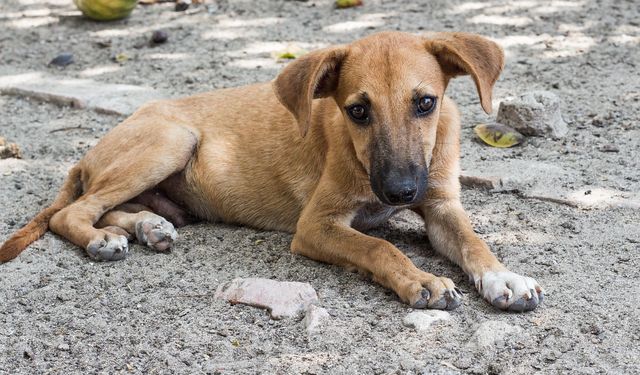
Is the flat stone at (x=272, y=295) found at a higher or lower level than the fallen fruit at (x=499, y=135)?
higher

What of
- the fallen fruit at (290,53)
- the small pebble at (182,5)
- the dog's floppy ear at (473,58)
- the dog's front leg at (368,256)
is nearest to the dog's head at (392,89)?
the dog's floppy ear at (473,58)

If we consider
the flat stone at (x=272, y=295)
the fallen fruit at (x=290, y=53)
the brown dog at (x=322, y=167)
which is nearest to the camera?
the flat stone at (x=272, y=295)

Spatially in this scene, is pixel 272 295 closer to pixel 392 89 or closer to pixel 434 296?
pixel 434 296

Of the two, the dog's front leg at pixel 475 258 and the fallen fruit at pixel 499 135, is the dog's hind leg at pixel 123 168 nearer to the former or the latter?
the dog's front leg at pixel 475 258

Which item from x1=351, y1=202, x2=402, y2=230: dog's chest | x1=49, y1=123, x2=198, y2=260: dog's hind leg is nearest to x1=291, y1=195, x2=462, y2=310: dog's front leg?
x1=351, y1=202, x2=402, y2=230: dog's chest

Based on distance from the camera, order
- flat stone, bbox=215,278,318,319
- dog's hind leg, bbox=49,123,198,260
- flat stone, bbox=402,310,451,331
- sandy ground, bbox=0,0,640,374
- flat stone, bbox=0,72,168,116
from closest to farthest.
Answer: sandy ground, bbox=0,0,640,374
flat stone, bbox=402,310,451,331
flat stone, bbox=215,278,318,319
dog's hind leg, bbox=49,123,198,260
flat stone, bbox=0,72,168,116

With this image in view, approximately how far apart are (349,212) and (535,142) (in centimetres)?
184

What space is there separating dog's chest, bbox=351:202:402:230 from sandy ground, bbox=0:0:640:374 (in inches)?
5.2

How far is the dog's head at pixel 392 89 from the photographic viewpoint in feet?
13.7

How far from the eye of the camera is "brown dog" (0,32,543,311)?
421 cm

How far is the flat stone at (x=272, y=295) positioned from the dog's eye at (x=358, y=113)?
817 millimetres

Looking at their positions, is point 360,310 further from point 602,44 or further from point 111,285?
point 602,44

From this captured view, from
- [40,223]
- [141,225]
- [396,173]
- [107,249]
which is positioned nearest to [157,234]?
[141,225]

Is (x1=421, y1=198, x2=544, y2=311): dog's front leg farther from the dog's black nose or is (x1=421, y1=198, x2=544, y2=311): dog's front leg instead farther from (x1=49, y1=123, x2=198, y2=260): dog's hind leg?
(x1=49, y1=123, x2=198, y2=260): dog's hind leg
